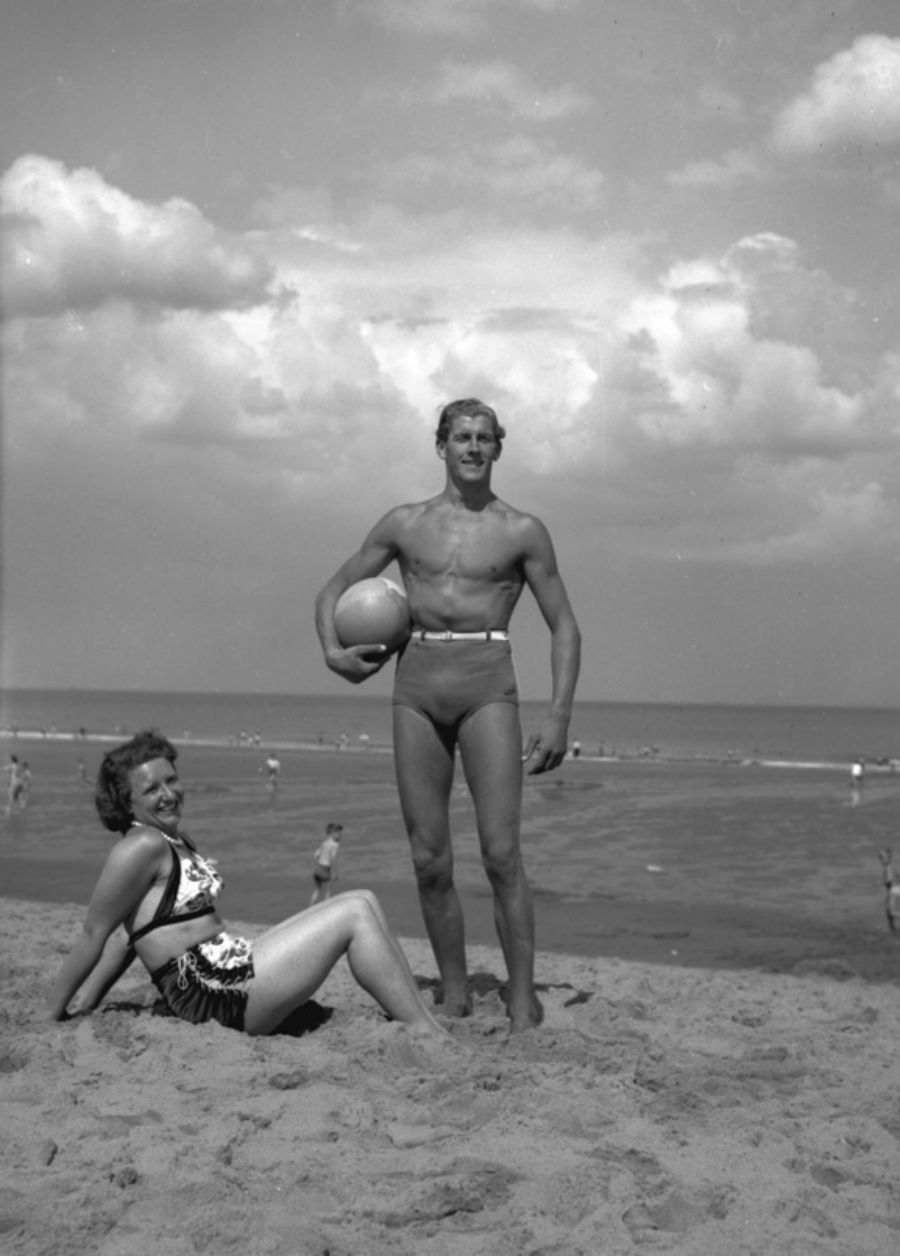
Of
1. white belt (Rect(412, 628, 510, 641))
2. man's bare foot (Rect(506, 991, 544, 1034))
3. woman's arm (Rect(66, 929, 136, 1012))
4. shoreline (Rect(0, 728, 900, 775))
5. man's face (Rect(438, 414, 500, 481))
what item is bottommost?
shoreline (Rect(0, 728, 900, 775))

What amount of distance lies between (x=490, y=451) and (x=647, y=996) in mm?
3481

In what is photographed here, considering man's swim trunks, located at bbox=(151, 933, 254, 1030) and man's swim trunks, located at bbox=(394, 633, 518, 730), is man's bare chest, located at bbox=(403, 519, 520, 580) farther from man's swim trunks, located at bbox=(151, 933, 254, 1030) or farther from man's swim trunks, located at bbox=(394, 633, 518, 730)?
man's swim trunks, located at bbox=(151, 933, 254, 1030)

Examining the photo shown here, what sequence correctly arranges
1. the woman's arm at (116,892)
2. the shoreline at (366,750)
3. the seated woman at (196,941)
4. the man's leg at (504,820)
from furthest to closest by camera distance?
the shoreline at (366,750) → the man's leg at (504,820) → the seated woman at (196,941) → the woman's arm at (116,892)

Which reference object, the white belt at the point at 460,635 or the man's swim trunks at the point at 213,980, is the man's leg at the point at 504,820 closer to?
the white belt at the point at 460,635

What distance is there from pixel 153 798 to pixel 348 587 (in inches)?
62.8

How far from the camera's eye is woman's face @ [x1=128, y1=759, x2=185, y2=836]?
5367 millimetres

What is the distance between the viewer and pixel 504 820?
6.09m

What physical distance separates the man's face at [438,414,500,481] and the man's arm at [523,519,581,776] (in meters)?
0.38

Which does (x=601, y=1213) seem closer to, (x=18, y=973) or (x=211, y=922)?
(x=211, y=922)

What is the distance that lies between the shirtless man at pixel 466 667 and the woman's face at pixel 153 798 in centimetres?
103

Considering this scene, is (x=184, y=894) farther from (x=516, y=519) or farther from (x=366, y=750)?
(x=366, y=750)

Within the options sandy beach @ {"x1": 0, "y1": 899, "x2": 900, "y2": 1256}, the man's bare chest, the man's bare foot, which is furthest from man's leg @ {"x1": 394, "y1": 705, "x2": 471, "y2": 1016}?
the man's bare chest

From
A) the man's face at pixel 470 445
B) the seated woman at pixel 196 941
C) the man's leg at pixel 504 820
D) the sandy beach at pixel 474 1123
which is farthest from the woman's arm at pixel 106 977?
the man's face at pixel 470 445

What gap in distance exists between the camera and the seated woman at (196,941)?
17.4ft
